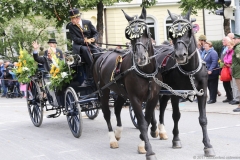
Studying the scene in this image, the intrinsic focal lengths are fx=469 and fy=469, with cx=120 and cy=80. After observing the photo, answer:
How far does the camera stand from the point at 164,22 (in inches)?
1310

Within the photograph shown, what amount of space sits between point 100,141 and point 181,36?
3282 mm

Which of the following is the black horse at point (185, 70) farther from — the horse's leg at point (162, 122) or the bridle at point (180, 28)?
the horse's leg at point (162, 122)

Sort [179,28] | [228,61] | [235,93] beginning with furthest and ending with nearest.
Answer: [235,93] → [228,61] → [179,28]

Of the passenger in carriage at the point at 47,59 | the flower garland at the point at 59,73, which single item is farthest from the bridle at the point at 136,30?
the passenger in carriage at the point at 47,59

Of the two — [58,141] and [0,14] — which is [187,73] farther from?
[0,14]

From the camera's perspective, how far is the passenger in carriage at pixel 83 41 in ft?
33.9

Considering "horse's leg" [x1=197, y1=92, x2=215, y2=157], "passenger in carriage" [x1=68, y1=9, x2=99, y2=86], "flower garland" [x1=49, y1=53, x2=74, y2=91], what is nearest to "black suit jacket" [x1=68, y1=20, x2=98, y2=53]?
"passenger in carriage" [x1=68, y1=9, x2=99, y2=86]

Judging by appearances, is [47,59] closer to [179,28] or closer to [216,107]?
[179,28]

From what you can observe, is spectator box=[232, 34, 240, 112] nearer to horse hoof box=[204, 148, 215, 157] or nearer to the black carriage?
the black carriage

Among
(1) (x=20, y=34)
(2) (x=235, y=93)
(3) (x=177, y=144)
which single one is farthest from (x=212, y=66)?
(1) (x=20, y=34)

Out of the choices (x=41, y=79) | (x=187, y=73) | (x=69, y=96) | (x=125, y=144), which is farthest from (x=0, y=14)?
(x=187, y=73)

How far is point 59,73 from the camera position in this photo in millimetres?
10836

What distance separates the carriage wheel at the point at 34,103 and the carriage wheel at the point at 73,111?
1.53m

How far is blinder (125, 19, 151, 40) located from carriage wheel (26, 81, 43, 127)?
504 cm
